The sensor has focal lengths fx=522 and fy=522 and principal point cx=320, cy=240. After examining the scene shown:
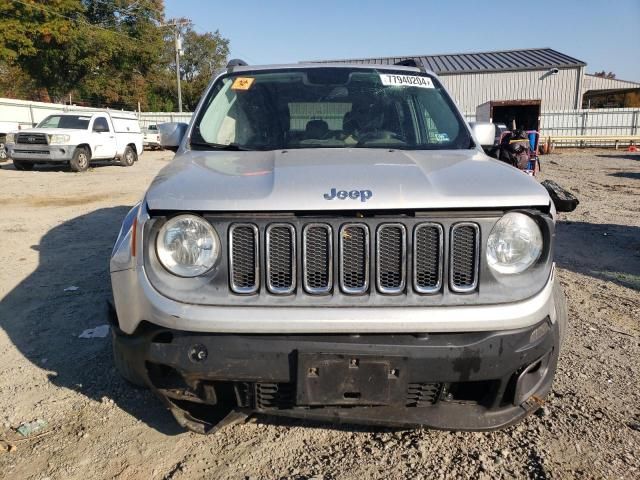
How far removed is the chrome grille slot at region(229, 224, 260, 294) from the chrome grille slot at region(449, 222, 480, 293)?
0.81 meters

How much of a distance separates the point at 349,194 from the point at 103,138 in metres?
18.0

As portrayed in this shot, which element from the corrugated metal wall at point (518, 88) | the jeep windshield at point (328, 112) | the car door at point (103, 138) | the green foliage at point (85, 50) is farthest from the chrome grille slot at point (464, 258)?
the green foliage at point (85, 50)

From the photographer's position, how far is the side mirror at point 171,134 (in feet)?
11.5

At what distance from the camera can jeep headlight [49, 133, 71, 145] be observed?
53.6ft

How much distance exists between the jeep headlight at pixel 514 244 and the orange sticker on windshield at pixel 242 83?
219cm

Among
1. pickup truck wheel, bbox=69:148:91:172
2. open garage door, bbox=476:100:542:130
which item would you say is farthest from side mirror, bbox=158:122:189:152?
open garage door, bbox=476:100:542:130

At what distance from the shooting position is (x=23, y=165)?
1716 cm

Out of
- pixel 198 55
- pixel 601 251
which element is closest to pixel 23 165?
pixel 601 251

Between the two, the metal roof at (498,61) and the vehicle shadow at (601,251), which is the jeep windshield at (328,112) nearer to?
the vehicle shadow at (601,251)

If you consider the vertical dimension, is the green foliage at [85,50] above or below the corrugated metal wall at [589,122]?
above

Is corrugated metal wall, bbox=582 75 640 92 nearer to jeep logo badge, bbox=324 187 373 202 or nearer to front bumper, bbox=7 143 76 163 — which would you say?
front bumper, bbox=7 143 76 163

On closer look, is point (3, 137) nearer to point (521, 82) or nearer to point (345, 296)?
point (345, 296)

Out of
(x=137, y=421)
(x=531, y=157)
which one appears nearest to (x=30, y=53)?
(x=531, y=157)

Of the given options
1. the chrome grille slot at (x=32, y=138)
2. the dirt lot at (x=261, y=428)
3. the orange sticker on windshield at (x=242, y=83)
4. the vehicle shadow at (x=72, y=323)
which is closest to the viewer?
the dirt lot at (x=261, y=428)
